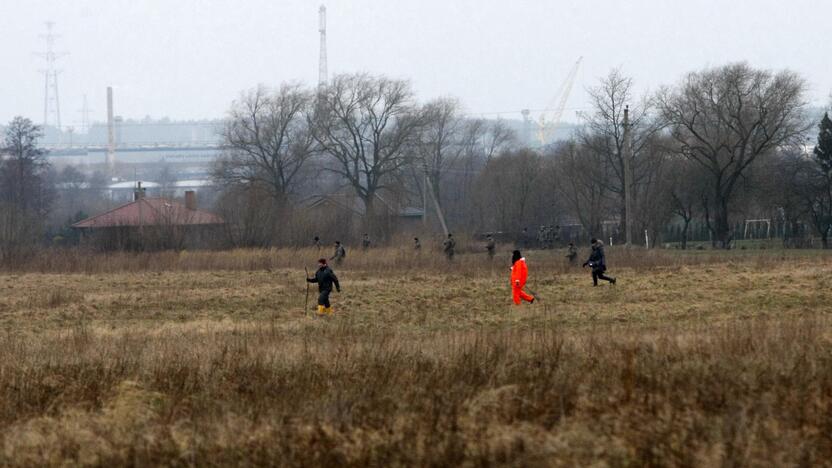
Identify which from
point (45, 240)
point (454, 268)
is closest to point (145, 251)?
point (45, 240)

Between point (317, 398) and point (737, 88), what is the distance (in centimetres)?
5035

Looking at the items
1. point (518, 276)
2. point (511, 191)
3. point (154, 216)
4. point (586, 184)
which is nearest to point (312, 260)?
point (154, 216)

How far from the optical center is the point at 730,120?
57.8 metres

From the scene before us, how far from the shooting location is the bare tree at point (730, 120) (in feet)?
184

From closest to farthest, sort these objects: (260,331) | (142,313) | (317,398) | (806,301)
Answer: (317,398) → (260,331) → (806,301) → (142,313)

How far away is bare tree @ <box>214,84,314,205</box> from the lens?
65.7m

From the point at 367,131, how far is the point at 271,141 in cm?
638

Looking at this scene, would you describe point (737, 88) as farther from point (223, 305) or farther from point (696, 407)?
point (696, 407)

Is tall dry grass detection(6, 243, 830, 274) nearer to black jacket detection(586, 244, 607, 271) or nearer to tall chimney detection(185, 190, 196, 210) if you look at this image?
black jacket detection(586, 244, 607, 271)

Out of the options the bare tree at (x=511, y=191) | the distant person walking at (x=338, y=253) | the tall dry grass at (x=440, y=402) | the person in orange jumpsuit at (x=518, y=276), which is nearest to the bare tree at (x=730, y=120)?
the bare tree at (x=511, y=191)

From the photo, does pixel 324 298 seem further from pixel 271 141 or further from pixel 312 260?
pixel 271 141

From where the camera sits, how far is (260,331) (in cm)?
1683

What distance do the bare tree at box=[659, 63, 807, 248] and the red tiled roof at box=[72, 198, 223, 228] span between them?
25.3 m

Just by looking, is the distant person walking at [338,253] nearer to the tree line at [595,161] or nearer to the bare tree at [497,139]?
the tree line at [595,161]
